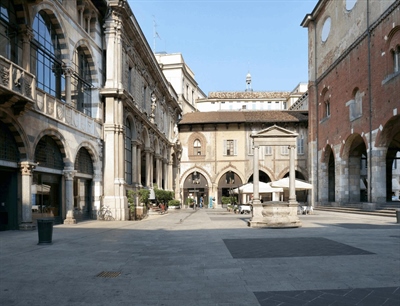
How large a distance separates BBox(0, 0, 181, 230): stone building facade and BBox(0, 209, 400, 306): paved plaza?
13.3 ft

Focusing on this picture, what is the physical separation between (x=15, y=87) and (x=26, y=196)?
168 inches

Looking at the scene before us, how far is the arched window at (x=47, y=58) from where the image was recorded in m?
16.2

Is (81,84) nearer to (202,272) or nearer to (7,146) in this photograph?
(7,146)

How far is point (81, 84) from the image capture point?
67.2 feet

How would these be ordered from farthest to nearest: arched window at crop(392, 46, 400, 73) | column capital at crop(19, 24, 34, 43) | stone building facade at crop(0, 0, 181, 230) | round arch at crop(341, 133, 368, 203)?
round arch at crop(341, 133, 368, 203) < arched window at crop(392, 46, 400, 73) < column capital at crop(19, 24, 34, 43) < stone building facade at crop(0, 0, 181, 230)

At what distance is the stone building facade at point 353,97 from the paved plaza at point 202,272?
14908 mm

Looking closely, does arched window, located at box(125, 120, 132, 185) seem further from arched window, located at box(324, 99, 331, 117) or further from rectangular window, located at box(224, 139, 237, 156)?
rectangular window, located at box(224, 139, 237, 156)

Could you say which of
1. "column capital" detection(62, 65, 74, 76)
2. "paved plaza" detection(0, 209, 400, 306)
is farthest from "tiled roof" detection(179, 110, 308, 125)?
"paved plaza" detection(0, 209, 400, 306)

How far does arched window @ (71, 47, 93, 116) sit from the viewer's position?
64.4 feet

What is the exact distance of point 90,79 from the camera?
2150 centimetres

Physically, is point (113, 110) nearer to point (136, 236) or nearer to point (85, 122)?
point (85, 122)

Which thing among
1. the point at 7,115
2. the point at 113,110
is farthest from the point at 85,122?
the point at 7,115

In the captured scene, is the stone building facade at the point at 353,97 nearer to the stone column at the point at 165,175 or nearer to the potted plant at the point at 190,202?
the potted plant at the point at 190,202

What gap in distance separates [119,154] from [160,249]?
12897mm
